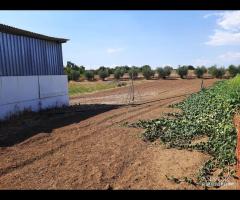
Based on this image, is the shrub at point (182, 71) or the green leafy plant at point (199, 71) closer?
the green leafy plant at point (199, 71)

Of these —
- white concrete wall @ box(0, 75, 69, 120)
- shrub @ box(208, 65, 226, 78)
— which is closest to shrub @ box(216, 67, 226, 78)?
shrub @ box(208, 65, 226, 78)

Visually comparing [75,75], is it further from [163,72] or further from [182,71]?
[182,71]

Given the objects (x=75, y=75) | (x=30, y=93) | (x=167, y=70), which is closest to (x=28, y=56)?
(x=30, y=93)

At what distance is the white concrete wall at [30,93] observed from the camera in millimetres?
16453

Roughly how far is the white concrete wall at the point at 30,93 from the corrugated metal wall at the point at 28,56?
0.34m

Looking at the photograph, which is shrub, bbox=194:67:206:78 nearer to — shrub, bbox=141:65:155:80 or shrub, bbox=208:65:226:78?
shrub, bbox=208:65:226:78

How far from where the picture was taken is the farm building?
16.6 meters

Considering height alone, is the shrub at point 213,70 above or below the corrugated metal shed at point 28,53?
below

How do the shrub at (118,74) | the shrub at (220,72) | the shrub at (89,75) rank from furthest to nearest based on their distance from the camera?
the shrub at (118,74) < the shrub at (89,75) < the shrub at (220,72)

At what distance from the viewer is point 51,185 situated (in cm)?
645

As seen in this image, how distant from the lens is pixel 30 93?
18.9m

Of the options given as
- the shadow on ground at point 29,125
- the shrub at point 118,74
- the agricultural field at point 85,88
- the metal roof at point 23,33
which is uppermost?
the metal roof at point 23,33

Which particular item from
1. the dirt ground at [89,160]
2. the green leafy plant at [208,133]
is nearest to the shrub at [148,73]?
the green leafy plant at [208,133]

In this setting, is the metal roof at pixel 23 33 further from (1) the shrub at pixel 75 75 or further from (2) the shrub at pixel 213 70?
(2) the shrub at pixel 213 70
